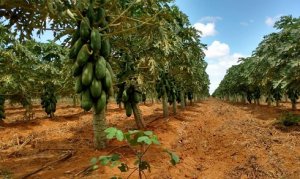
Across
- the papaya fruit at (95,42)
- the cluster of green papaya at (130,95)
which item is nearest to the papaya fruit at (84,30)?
the papaya fruit at (95,42)

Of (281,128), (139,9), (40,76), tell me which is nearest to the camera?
(139,9)

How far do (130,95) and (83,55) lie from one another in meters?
5.41

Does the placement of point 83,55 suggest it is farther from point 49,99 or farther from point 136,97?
point 49,99

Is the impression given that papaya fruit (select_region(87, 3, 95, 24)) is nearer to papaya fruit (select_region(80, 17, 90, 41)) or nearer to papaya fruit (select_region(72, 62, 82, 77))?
papaya fruit (select_region(80, 17, 90, 41))

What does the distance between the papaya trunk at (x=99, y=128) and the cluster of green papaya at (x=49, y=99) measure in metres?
17.7

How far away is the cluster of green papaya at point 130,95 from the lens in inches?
488

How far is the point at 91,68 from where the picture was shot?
24.5ft

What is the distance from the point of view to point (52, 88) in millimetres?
26828

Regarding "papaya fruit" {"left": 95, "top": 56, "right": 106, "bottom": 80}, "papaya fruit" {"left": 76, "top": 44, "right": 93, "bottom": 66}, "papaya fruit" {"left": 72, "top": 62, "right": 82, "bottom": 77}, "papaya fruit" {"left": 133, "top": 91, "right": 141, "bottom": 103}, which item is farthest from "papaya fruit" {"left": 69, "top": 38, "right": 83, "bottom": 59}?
"papaya fruit" {"left": 133, "top": 91, "right": 141, "bottom": 103}

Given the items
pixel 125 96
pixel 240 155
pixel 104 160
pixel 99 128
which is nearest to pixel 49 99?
pixel 125 96

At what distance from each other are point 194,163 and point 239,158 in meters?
1.49

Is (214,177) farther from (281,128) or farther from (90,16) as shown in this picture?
(281,128)

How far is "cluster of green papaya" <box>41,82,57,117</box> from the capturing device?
25.8 metres

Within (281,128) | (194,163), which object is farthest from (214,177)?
(281,128)
